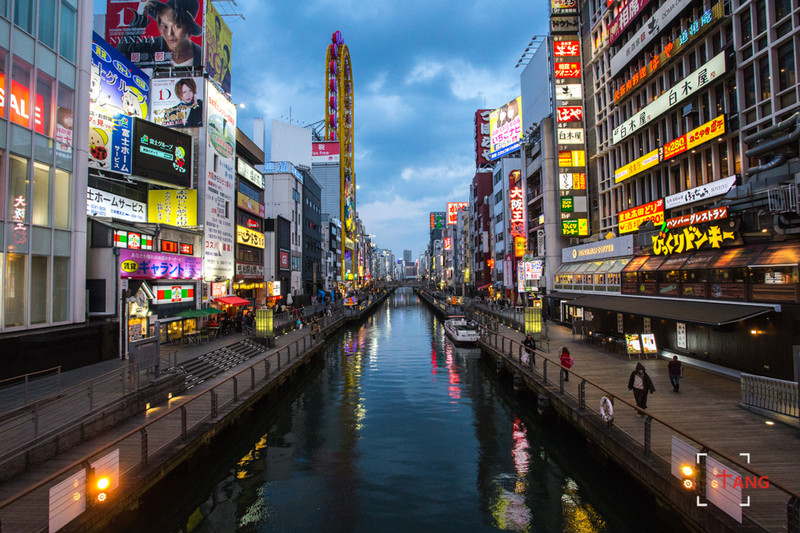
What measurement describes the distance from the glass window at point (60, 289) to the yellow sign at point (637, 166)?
3530cm

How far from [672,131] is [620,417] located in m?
22.8

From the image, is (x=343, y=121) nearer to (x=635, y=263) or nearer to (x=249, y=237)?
(x=249, y=237)

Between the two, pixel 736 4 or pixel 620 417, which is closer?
pixel 620 417

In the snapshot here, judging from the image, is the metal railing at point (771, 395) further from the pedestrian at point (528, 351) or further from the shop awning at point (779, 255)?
the pedestrian at point (528, 351)

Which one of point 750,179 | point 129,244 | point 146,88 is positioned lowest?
point 129,244

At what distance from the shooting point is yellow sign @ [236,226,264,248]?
44.8 m

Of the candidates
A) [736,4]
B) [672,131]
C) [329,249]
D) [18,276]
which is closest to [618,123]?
[672,131]

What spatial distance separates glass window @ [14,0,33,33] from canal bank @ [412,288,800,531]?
26.9m

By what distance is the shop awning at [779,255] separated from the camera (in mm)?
15141

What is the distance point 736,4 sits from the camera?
21.6 meters

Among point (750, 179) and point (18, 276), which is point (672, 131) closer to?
point (750, 179)

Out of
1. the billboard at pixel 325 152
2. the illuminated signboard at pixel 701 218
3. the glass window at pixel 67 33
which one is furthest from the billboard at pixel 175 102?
the billboard at pixel 325 152

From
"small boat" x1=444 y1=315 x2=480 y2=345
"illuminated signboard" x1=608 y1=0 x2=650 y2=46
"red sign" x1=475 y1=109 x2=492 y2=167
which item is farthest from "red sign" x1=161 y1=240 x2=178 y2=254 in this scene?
"red sign" x1=475 y1=109 x2=492 y2=167

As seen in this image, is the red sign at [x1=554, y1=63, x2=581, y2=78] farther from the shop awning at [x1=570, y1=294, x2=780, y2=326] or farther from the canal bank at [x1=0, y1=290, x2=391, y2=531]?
the canal bank at [x1=0, y1=290, x2=391, y2=531]
